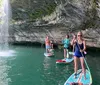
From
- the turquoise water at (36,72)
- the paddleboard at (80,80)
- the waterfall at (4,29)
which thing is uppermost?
the waterfall at (4,29)

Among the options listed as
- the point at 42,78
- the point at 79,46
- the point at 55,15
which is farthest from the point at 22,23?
the point at 79,46

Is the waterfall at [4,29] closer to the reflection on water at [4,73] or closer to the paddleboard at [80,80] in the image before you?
the reflection on water at [4,73]

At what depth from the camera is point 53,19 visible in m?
29.3

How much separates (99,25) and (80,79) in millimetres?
13523

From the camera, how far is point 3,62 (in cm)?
2127

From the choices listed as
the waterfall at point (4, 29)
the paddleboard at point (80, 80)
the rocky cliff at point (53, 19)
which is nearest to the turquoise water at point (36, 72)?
the paddleboard at point (80, 80)

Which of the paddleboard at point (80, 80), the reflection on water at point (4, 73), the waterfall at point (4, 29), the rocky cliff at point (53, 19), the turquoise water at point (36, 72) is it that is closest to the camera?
the paddleboard at point (80, 80)

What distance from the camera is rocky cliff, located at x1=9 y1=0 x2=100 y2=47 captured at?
25.2 meters

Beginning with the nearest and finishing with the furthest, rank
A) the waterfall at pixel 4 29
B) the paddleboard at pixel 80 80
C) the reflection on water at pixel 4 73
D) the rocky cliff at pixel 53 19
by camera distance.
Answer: the paddleboard at pixel 80 80, the reflection on water at pixel 4 73, the rocky cliff at pixel 53 19, the waterfall at pixel 4 29

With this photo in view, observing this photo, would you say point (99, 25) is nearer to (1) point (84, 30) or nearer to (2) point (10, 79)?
(1) point (84, 30)

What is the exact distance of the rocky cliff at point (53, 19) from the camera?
82.5 ft

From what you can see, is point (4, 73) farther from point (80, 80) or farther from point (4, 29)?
point (4, 29)

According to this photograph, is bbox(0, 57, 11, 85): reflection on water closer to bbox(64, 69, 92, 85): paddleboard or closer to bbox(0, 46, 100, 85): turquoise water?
bbox(0, 46, 100, 85): turquoise water

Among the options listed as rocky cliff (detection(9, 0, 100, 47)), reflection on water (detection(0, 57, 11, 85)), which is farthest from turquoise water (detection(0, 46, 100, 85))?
rocky cliff (detection(9, 0, 100, 47))
